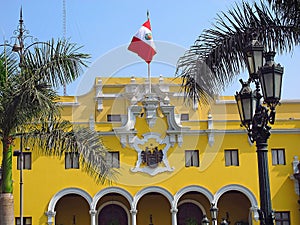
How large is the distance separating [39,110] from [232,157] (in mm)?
18193

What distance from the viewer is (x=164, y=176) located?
29.3 meters

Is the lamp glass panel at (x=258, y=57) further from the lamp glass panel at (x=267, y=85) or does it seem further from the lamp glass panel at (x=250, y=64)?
the lamp glass panel at (x=267, y=85)

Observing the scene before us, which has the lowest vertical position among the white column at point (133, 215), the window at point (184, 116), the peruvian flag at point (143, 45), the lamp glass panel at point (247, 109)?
the white column at point (133, 215)

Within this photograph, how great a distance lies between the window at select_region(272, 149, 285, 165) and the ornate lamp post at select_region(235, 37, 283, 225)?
20970 mm

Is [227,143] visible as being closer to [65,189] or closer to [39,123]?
[65,189]

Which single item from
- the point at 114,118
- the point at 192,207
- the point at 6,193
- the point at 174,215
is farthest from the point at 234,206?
the point at 6,193

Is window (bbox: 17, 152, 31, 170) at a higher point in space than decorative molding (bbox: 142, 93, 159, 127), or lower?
lower

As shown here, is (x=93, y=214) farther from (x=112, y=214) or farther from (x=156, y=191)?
(x=156, y=191)

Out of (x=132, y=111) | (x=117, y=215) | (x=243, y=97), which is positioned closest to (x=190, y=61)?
(x=243, y=97)

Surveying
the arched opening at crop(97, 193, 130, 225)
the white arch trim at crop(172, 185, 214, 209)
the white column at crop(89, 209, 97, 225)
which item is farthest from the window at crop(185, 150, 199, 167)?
the white column at crop(89, 209, 97, 225)

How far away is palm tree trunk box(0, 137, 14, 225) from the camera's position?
13438mm

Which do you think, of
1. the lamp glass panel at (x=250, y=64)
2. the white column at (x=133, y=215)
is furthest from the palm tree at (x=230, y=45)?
the white column at (x=133, y=215)

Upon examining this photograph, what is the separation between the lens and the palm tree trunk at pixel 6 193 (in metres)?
13.4

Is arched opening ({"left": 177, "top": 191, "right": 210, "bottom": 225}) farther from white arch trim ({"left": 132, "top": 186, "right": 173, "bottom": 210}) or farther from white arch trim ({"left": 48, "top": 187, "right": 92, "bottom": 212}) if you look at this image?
white arch trim ({"left": 48, "top": 187, "right": 92, "bottom": 212})
